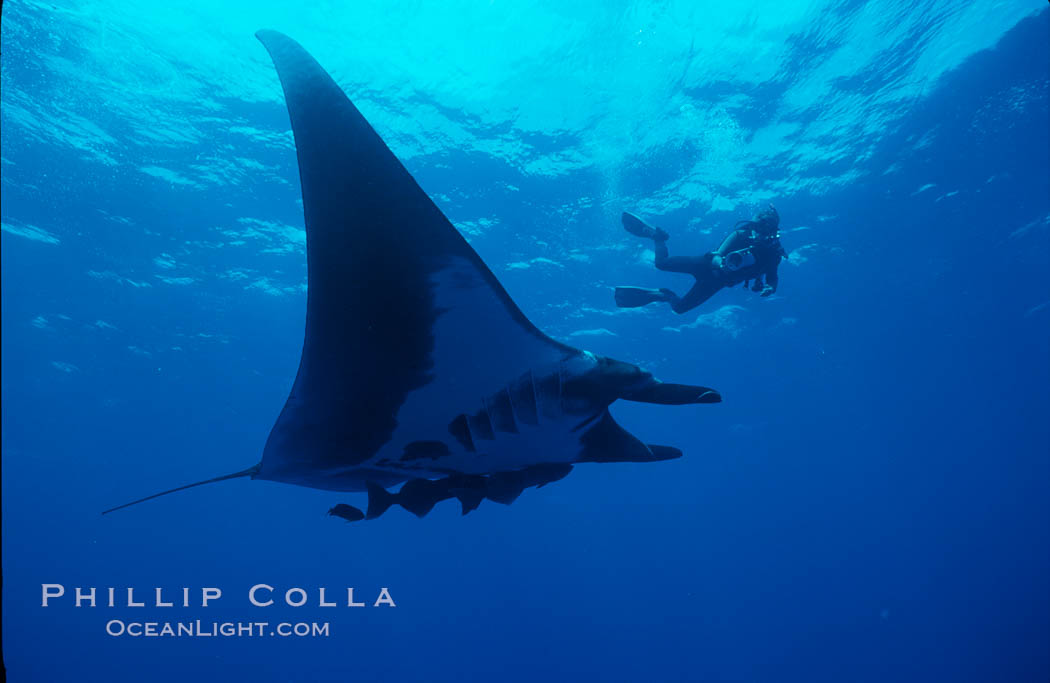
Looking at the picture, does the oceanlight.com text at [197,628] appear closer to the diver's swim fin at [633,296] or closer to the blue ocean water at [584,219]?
the blue ocean water at [584,219]

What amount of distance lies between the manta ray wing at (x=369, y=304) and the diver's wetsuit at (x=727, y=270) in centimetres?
663

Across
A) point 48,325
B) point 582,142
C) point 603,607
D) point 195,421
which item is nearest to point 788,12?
point 582,142

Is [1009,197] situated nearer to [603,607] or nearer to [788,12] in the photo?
[788,12]

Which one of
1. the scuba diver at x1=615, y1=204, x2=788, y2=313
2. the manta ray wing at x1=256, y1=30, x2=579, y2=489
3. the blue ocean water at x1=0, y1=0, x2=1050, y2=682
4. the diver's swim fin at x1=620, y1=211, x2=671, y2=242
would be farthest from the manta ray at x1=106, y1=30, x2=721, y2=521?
the blue ocean water at x1=0, y1=0, x2=1050, y2=682

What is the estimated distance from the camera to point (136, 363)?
20.9 metres

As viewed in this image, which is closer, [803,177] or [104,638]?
[803,177]

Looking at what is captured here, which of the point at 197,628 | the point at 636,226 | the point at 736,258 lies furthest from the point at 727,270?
the point at 197,628

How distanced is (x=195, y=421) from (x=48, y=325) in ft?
26.8

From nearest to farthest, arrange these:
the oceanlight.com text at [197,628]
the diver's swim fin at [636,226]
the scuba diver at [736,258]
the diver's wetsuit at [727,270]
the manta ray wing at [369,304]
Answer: the manta ray wing at [369,304] < the diver's swim fin at [636,226] < the scuba diver at [736,258] < the diver's wetsuit at [727,270] < the oceanlight.com text at [197,628]

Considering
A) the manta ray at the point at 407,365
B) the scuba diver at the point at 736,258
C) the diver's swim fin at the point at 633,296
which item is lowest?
the manta ray at the point at 407,365

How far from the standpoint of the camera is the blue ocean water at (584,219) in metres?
10.5

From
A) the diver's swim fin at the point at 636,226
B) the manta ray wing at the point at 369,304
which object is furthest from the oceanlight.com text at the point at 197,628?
the diver's swim fin at the point at 636,226

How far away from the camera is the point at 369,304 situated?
301 centimetres

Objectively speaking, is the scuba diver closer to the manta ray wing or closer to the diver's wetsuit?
the diver's wetsuit
